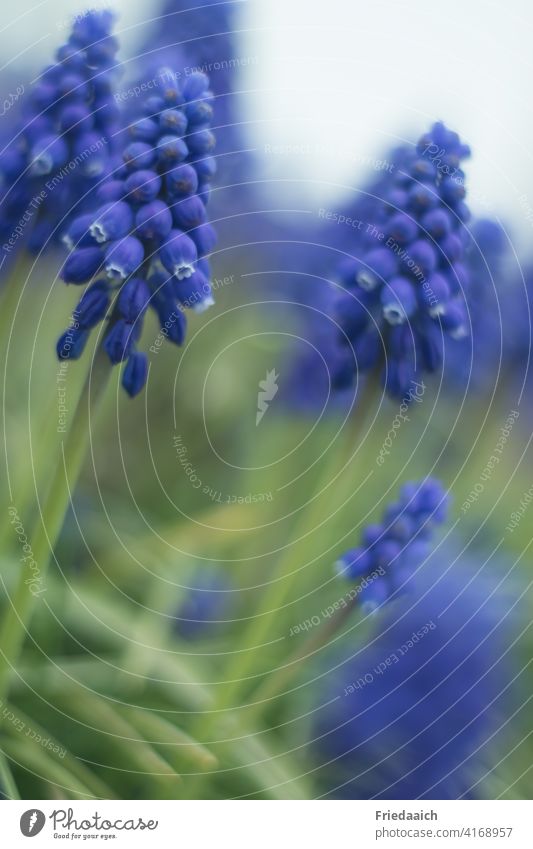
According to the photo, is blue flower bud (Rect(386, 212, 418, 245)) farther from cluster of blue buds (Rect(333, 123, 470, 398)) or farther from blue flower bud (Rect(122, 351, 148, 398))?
blue flower bud (Rect(122, 351, 148, 398))

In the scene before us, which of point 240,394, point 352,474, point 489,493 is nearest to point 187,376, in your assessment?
point 240,394

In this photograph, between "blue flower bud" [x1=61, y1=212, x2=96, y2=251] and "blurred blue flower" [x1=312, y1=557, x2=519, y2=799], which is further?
"blurred blue flower" [x1=312, y1=557, x2=519, y2=799]

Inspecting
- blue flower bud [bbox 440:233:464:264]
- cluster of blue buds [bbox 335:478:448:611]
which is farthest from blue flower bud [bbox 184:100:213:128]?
cluster of blue buds [bbox 335:478:448:611]

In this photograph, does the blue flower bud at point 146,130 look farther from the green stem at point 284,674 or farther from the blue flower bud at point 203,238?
the green stem at point 284,674

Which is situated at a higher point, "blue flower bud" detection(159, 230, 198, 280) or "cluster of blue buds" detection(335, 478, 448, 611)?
"blue flower bud" detection(159, 230, 198, 280)

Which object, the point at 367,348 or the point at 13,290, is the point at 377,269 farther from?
the point at 13,290

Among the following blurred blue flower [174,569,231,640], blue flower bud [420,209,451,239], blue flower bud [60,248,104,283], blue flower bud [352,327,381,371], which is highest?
blue flower bud [420,209,451,239]
